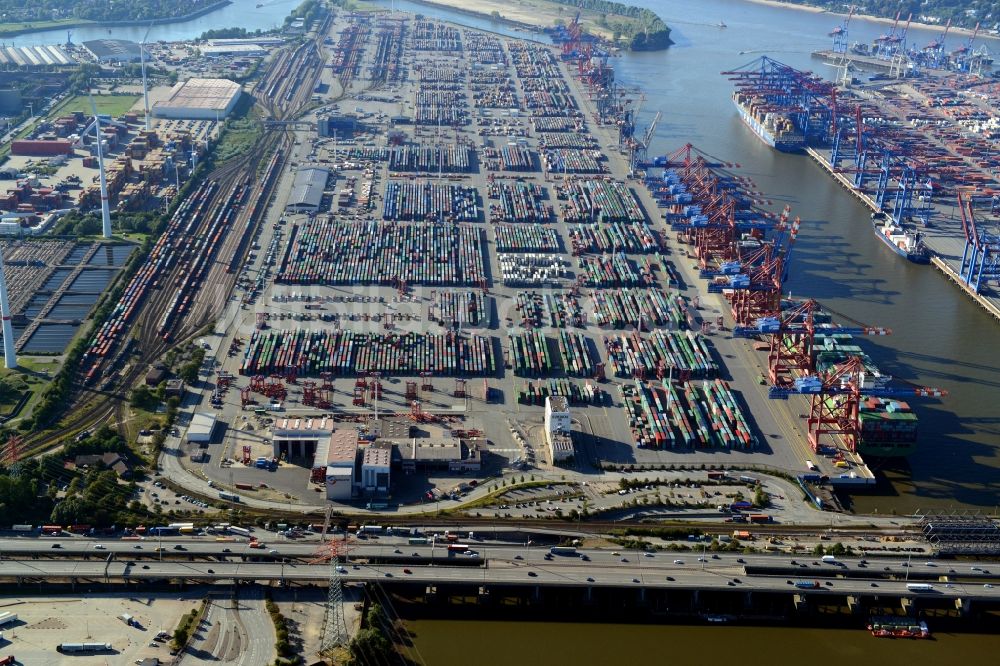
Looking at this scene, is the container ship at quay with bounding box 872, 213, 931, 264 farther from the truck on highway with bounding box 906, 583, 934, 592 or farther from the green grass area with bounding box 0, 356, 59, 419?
the green grass area with bounding box 0, 356, 59, 419

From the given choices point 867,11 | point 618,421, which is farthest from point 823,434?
point 867,11

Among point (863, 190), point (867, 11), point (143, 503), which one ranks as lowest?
point (143, 503)

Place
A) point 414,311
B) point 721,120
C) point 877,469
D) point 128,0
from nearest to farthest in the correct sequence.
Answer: point 877,469 → point 414,311 → point 721,120 → point 128,0

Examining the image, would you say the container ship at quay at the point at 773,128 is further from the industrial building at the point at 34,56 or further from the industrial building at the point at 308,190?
the industrial building at the point at 34,56

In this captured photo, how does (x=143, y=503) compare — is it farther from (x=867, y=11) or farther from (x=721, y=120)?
(x=867, y=11)

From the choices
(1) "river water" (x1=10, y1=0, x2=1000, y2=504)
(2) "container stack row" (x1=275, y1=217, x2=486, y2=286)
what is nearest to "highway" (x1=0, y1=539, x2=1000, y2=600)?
(1) "river water" (x1=10, y1=0, x2=1000, y2=504)

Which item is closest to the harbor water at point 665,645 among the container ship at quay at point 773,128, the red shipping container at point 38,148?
the red shipping container at point 38,148
